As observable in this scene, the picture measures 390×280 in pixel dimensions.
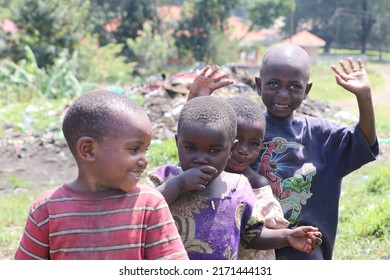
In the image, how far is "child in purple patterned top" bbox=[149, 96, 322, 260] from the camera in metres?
1.99

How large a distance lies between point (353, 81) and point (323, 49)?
3483 cm

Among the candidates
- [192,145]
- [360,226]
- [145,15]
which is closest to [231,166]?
[192,145]

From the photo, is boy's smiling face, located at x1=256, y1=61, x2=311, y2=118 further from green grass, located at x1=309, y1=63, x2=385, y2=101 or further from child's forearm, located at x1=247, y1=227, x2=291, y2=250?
green grass, located at x1=309, y1=63, x2=385, y2=101

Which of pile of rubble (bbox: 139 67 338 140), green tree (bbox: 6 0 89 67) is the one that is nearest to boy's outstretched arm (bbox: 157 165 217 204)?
pile of rubble (bbox: 139 67 338 140)

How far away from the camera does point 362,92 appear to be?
95.0 inches

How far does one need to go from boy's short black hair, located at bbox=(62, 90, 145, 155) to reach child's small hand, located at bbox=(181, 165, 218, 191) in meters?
0.31

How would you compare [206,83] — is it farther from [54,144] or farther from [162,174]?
[54,144]

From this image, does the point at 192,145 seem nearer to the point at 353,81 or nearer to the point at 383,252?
the point at 353,81

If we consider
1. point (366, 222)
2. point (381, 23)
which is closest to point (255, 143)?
point (366, 222)

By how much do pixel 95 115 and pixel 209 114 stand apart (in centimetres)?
44

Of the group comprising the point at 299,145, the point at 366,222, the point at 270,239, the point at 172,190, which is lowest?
the point at 366,222

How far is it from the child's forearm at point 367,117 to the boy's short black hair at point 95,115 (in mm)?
1090

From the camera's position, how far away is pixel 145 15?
99.2ft

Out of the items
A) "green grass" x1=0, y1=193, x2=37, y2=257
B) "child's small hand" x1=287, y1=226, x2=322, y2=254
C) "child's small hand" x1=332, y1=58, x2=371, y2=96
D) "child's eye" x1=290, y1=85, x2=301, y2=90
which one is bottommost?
"green grass" x1=0, y1=193, x2=37, y2=257
